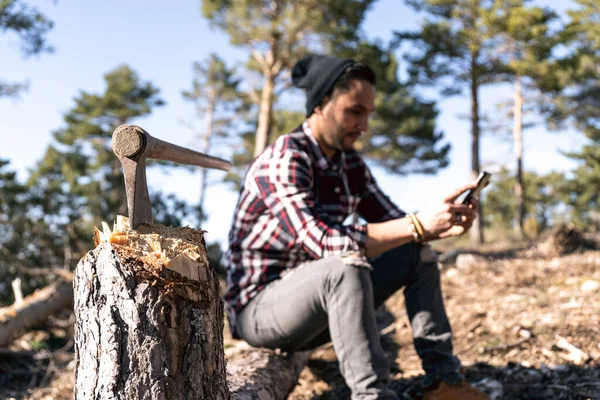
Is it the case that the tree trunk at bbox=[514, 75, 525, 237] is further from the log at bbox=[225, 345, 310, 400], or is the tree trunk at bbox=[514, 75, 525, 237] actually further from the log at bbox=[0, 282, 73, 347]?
the log at bbox=[225, 345, 310, 400]

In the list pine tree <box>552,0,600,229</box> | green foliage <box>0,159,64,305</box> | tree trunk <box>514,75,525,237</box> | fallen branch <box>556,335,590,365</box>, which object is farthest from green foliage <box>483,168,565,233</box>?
fallen branch <box>556,335,590,365</box>

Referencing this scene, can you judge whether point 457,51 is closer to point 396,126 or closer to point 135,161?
point 396,126

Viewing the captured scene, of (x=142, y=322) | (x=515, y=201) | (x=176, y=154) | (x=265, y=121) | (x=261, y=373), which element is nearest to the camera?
(x=142, y=322)

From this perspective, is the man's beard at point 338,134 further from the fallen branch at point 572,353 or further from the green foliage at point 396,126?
the green foliage at point 396,126

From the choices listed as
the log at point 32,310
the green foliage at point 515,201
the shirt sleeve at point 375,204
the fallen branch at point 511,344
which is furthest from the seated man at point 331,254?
the green foliage at point 515,201

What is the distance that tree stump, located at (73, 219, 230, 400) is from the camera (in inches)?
53.3

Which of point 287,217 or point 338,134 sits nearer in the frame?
point 287,217

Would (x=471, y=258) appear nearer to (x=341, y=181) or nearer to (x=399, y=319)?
(x=399, y=319)

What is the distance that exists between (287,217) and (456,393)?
1.03 metres

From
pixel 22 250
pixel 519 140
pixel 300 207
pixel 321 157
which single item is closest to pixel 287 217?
pixel 300 207

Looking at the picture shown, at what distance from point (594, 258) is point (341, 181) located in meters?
4.68

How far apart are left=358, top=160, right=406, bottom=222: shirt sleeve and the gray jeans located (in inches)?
17.6

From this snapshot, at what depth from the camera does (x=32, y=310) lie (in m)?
5.12

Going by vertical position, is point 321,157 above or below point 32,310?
above
